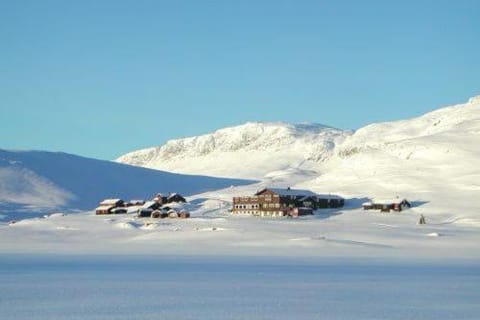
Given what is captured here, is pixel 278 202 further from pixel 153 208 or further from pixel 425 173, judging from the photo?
pixel 425 173

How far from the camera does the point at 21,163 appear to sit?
17812 centimetres

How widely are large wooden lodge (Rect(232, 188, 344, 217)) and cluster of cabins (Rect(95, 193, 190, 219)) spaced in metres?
8.52

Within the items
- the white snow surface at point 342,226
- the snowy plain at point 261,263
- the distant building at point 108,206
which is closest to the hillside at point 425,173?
the white snow surface at point 342,226

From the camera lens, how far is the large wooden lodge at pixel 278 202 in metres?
106

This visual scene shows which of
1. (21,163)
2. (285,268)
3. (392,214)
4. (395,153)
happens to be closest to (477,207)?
(392,214)

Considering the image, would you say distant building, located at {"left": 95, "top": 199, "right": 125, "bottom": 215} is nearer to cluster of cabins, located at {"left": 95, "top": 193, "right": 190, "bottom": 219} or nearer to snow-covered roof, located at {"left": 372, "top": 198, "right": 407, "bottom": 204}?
cluster of cabins, located at {"left": 95, "top": 193, "right": 190, "bottom": 219}

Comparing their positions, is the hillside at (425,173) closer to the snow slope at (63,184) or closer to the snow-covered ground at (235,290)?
the snow slope at (63,184)

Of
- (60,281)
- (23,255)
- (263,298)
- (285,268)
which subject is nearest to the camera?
(263,298)

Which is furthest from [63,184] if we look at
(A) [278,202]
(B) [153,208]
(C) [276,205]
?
(A) [278,202]

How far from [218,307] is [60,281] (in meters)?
11.4

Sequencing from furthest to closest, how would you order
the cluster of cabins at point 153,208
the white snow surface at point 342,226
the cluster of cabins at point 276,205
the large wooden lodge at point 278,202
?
the large wooden lodge at point 278,202
the cluster of cabins at point 276,205
the cluster of cabins at point 153,208
the white snow surface at point 342,226

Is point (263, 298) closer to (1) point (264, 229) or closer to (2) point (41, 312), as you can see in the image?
(2) point (41, 312)

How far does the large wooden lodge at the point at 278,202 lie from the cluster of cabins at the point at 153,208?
852 cm

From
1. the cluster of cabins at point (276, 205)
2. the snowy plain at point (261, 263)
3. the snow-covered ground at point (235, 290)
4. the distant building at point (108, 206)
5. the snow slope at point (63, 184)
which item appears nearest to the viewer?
the snow-covered ground at point (235, 290)
